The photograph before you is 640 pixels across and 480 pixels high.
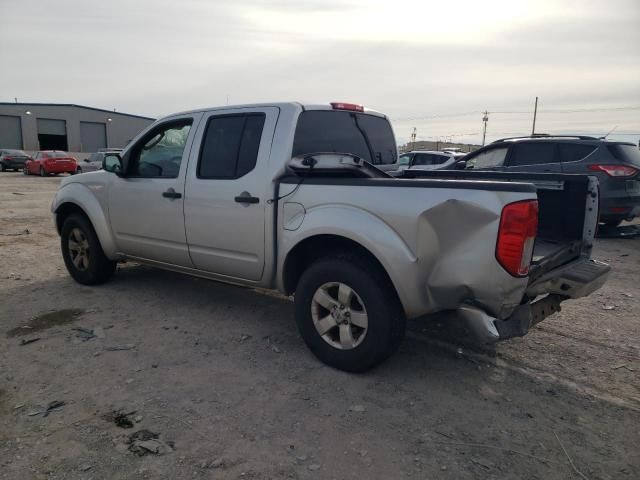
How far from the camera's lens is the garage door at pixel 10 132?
4441 centimetres

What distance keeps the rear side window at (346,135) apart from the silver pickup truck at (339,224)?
0.5 inches

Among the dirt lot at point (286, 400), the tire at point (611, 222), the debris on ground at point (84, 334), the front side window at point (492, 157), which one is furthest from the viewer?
the front side window at point (492, 157)

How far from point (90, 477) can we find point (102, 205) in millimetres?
3382

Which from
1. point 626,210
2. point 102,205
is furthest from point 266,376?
point 626,210

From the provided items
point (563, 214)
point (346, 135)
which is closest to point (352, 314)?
point (346, 135)

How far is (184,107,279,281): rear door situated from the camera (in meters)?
3.80

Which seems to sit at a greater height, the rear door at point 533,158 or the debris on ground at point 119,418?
the rear door at point 533,158

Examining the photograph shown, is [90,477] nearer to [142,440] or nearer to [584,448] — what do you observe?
[142,440]

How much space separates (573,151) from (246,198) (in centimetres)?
659

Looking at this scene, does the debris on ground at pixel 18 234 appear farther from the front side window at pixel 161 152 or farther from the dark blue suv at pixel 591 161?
the dark blue suv at pixel 591 161

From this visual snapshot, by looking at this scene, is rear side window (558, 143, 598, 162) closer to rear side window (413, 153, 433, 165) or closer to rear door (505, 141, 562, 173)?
rear door (505, 141, 562, 173)

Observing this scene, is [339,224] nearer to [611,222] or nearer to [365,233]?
[365,233]

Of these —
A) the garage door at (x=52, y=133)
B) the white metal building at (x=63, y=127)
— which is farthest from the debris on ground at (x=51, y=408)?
the garage door at (x=52, y=133)

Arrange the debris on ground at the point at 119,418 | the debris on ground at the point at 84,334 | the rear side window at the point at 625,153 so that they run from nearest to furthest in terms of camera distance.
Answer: the debris on ground at the point at 119,418 < the debris on ground at the point at 84,334 < the rear side window at the point at 625,153
